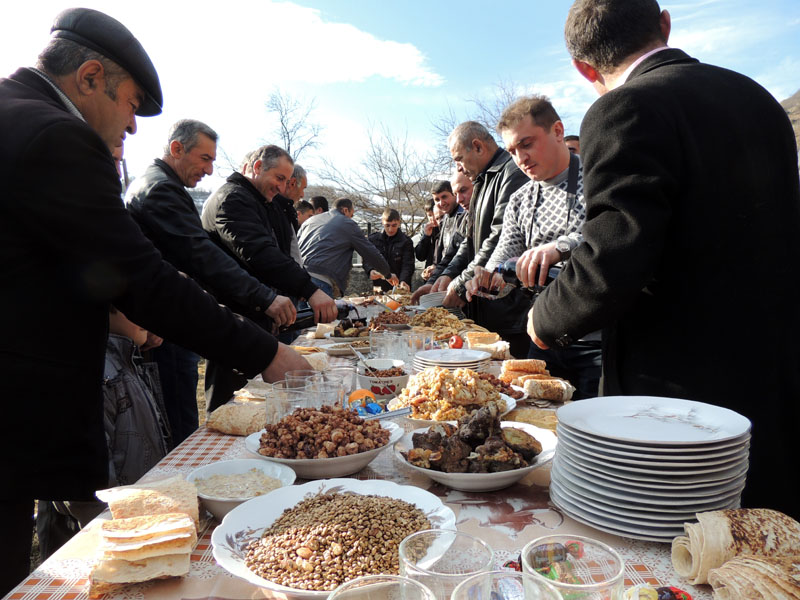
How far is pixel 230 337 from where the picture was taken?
73.6 inches

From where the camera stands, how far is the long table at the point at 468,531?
0.98 meters

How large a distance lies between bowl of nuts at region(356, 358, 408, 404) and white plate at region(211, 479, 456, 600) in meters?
0.92

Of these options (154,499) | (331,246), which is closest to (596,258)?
(154,499)

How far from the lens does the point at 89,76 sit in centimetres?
192

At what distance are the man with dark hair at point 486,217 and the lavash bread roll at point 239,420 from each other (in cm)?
244

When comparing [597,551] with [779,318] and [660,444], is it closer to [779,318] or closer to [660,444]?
[660,444]

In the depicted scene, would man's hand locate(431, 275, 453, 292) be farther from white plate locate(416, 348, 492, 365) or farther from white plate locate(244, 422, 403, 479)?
white plate locate(244, 422, 403, 479)

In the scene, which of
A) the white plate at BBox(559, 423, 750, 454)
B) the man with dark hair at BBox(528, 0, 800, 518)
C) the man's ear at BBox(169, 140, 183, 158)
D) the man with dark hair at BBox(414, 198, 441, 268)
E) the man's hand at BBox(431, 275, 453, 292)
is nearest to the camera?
the white plate at BBox(559, 423, 750, 454)

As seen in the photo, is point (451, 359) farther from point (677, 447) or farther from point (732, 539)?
point (732, 539)

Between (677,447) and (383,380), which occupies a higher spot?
→ (677,447)

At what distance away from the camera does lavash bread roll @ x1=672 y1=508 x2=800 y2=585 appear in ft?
2.99

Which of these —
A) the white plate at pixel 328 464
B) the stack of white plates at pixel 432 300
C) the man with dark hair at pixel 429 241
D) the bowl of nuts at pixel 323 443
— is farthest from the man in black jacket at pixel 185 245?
the man with dark hair at pixel 429 241

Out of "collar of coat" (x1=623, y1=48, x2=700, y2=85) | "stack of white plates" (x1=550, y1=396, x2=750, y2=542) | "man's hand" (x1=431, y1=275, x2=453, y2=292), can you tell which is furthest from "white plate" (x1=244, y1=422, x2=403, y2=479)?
"man's hand" (x1=431, y1=275, x2=453, y2=292)

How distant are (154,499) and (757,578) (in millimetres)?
1168
